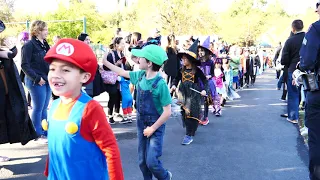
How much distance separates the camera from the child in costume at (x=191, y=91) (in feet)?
20.3

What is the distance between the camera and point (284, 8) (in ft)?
239

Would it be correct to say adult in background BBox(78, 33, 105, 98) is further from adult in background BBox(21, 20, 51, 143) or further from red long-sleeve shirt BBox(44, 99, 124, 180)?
red long-sleeve shirt BBox(44, 99, 124, 180)

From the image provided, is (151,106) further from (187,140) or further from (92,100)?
(187,140)

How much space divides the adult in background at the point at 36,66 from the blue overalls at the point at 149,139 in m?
2.37

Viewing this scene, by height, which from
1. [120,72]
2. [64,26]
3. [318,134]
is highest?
[64,26]

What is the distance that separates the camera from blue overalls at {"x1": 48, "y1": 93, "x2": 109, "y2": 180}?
203cm

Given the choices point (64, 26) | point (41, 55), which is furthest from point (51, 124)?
point (64, 26)

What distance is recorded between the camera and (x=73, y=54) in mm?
1936

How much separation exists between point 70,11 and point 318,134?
71.0 ft

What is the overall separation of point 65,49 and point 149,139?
1.92 meters

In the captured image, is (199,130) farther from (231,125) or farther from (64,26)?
(64,26)

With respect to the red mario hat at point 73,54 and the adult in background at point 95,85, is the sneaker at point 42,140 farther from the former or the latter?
the red mario hat at point 73,54

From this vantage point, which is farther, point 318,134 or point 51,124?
point 318,134

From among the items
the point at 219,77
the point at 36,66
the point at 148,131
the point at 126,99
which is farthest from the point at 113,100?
the point at 148,131
